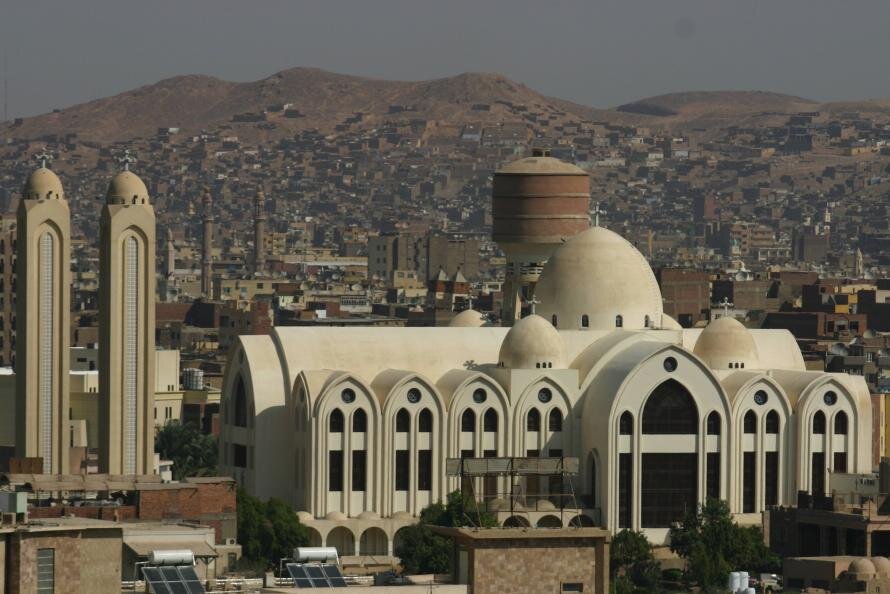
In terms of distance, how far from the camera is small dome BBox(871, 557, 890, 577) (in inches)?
2095

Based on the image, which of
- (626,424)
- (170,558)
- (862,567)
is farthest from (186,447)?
(170,558)

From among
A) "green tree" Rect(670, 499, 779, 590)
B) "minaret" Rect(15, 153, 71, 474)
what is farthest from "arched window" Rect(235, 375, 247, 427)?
"green tree" Rect(670, 499, 779, 590)

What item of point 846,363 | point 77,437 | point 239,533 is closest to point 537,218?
point 77,437

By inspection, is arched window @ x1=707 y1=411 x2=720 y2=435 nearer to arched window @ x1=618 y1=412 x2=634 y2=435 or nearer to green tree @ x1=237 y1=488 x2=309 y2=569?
arched window @ x1=618 y1=412 x2=634 y2=435

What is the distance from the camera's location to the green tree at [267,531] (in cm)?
6412

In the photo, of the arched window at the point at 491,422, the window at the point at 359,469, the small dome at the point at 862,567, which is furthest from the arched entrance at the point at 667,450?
the small dome at the point at 862,567

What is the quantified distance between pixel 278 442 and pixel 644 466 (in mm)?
8141

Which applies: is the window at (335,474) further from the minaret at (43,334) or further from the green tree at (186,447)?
the green tree at (186,447)

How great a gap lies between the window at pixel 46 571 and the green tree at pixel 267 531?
94.8 ft

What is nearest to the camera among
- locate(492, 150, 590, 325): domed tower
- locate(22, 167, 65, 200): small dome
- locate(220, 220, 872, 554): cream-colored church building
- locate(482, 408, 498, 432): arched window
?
locate(220, 220, 872, 554): cream-colored church building

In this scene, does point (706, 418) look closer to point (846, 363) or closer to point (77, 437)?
point (77, 437)

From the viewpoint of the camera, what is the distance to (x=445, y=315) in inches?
6112

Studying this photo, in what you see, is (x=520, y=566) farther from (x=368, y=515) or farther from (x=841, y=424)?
(x=841, y=424)

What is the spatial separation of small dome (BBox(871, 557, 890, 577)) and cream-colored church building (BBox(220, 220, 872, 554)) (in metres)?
16.5
